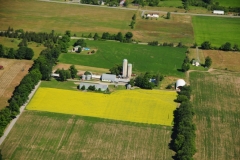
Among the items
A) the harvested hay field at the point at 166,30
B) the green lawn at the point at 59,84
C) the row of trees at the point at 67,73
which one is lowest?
the green lawn at the point at 59,84

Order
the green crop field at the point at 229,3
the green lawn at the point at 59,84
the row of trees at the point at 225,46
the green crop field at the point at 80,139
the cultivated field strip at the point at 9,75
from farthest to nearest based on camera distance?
1. the green crop field at the point at 229,3
2. the row of trees at the point at 225,46
3. the green lawn at the point at 59,84
4. the cultivated field strip at the point at 9,75
5. the green crop field at the point at 80,139

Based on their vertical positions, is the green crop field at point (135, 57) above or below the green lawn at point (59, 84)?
above

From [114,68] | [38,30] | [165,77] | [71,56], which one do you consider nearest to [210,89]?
[165,77]

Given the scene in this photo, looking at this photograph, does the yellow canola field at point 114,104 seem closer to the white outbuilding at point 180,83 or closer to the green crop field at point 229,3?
the white outbuilding at point 180,83

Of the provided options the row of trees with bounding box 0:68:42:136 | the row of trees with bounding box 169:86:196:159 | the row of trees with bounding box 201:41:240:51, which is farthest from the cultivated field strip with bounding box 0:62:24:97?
the row of trees with bounding box 201:41:240:51

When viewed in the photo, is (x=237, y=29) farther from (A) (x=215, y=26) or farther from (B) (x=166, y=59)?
(B) (x=166, y=59)

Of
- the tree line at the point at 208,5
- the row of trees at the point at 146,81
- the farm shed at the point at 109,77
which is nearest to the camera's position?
the row of trees at the point at 146,81

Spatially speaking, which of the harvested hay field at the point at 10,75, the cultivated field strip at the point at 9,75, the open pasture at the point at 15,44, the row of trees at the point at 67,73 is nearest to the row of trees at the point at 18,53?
the harvested hay field at the point at 10,75

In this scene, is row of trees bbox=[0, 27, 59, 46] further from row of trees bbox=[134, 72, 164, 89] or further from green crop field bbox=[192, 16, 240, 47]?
green crop field bbox=[192, 16, 240, 47]
